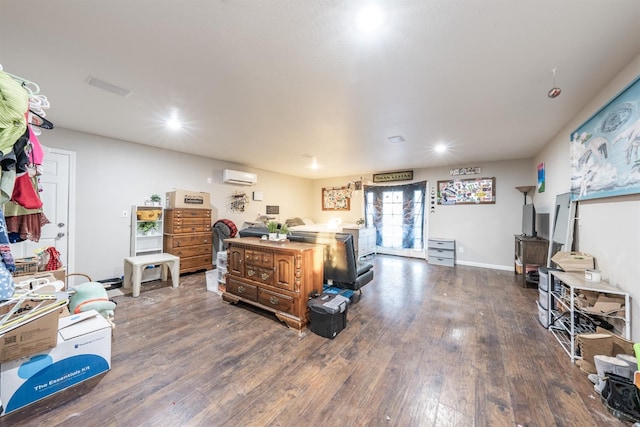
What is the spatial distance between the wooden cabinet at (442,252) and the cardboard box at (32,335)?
20.1 ft

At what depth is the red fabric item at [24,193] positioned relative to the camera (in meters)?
1.59

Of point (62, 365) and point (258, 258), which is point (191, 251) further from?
point (62, 365)

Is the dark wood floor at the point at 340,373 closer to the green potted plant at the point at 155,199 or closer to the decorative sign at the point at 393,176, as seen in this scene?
the green potted plant at the point at 155,199

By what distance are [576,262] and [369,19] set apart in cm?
302

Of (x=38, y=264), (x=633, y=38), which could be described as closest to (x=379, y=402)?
(x=633, y=38)

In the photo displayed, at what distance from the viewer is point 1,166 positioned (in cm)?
128

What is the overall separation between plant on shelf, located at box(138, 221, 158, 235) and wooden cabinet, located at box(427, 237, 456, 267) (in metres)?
5.99

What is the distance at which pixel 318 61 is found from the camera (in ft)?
6.06

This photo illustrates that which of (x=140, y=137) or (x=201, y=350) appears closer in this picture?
(x=201, y=350)

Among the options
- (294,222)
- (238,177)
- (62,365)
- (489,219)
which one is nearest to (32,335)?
(62,365)

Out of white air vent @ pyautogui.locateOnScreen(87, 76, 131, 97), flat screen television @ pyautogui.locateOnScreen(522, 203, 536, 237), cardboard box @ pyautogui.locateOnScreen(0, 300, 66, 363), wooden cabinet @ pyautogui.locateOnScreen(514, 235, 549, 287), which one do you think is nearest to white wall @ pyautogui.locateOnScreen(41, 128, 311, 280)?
white air vent @ pyautogui.locateOnScreen(87, 76, 131, 97)

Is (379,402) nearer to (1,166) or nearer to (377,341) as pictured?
(377,341)

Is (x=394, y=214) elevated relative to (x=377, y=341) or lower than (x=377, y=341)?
elevated

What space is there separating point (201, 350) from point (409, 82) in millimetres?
3099
